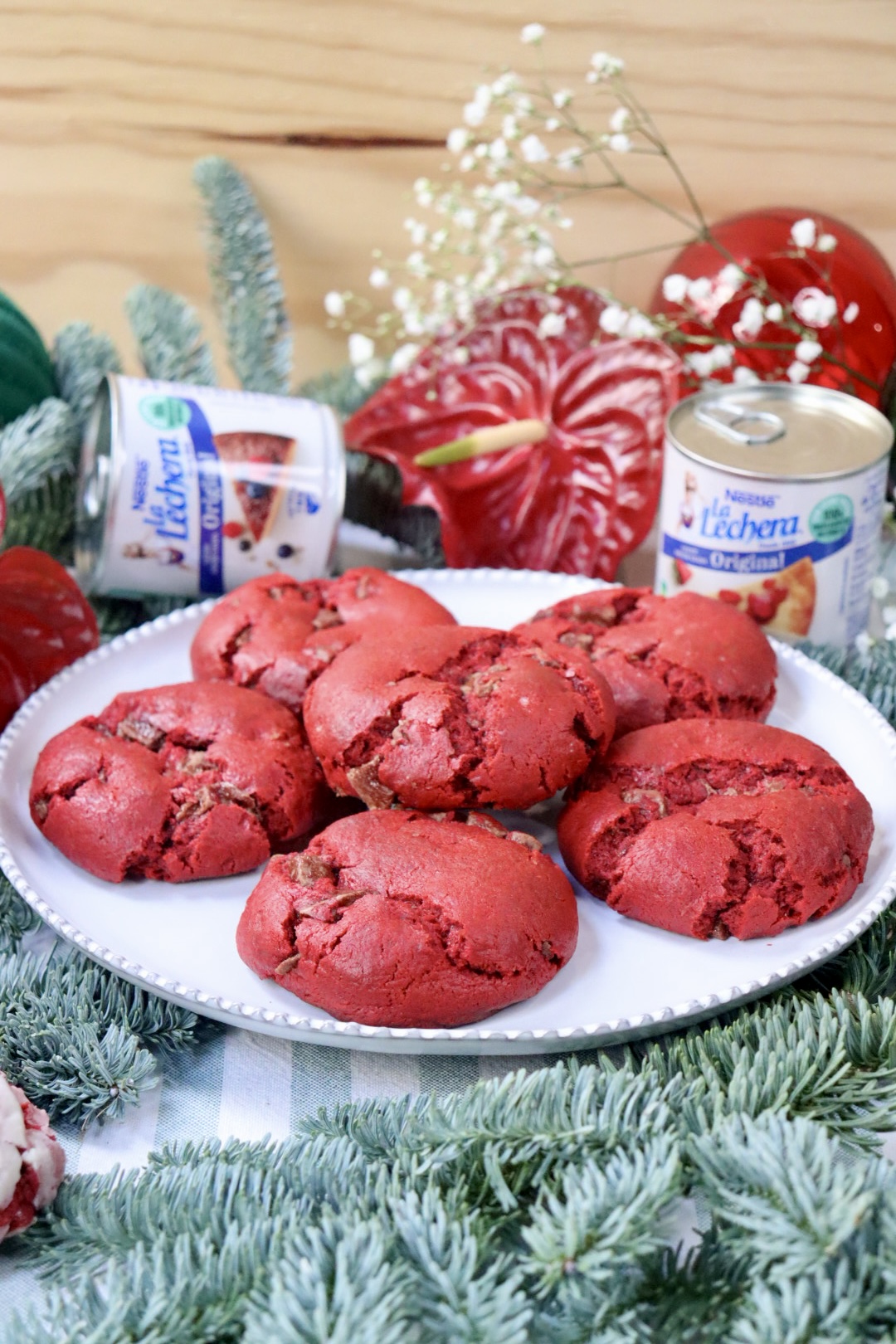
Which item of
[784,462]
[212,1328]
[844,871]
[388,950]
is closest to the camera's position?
[212,1328]

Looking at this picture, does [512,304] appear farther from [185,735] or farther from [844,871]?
[844,871]

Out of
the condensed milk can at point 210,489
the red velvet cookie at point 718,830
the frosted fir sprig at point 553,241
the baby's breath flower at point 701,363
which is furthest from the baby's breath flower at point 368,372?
the red velvet cookie at point 718,830

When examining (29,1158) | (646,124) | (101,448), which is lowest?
(29,1158)

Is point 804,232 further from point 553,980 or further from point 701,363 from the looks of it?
point 553,980

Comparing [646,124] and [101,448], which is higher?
[646,124]

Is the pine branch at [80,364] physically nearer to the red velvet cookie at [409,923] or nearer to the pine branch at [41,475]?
the pine branch at [41,475]

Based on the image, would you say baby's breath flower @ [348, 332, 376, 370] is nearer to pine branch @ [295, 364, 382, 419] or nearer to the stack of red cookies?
pine branch @ [295, 364, 382, 419]

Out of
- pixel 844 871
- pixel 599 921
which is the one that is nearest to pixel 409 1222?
pixel 599 921
